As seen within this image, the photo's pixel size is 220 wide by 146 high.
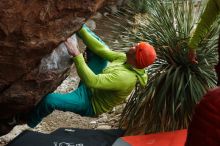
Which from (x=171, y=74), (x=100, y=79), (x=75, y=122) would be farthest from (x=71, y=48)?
(x=75, y=122)

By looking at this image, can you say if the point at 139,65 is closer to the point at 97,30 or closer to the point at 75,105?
the point at 75,105

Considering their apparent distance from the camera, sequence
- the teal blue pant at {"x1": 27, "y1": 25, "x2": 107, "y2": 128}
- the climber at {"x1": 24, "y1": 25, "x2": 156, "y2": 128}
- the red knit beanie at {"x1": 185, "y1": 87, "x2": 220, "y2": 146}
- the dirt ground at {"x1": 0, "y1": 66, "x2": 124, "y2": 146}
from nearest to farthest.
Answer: the red knit beanie at {"x1": 185, "y1": 87, "x2": 220, "y2": 146} → the climber at {"x1": 24, "y1": 25, "x2": 156, "y2": 128} → the teal blue pant at {"x1": 27, "y1": 25, "x2": 107, "y2": 128} → the dirt ground at {"x1": 0, "y1": 66, "x2": 124, "y2": 146}

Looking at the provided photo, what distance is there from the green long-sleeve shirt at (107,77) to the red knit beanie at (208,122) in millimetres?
2181

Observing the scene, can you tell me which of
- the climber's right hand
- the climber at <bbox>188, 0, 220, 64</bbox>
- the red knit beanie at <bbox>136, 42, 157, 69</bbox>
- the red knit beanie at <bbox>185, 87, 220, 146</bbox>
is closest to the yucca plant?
the climber at <bbox>188, 0, 220, 64</bbox>

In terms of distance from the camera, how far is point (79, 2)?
4.04m

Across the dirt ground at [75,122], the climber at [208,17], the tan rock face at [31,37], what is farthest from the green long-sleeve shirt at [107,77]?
the dirt ground at [75,122]

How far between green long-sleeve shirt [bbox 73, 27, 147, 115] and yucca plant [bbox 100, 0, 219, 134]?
1.59m

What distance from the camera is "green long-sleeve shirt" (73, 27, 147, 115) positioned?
15.1ft

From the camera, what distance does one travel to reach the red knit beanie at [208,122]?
95.8 inches

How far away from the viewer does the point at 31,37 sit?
3.98 meters

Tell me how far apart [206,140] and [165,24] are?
457 centimetres

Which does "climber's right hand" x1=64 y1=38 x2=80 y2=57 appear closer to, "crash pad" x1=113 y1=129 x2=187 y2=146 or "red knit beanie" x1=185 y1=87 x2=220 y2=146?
"crash pad" x1=113 y1=129 x2=187 y2=146

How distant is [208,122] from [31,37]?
1.98 metres

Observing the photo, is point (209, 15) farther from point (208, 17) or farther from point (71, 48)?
point (71, 48)
